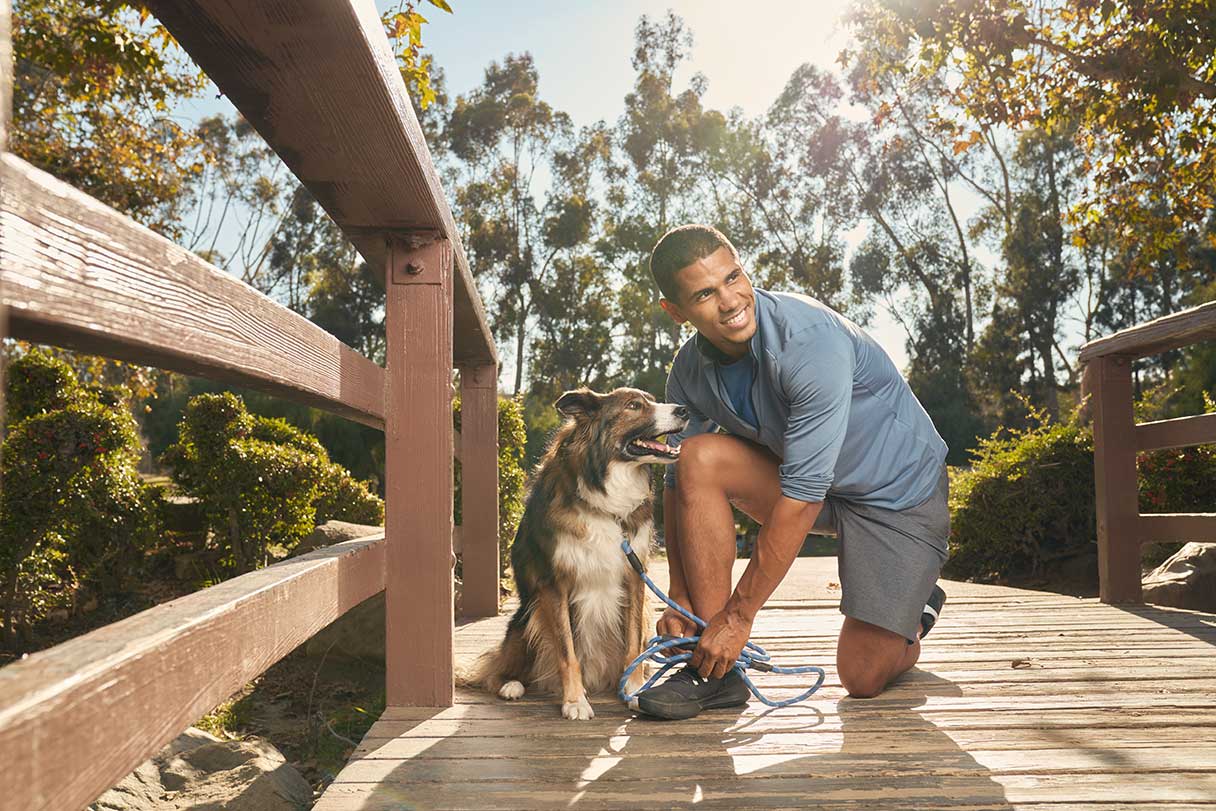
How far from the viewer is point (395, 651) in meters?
2.44

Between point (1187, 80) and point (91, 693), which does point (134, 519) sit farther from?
point (1187, 80)

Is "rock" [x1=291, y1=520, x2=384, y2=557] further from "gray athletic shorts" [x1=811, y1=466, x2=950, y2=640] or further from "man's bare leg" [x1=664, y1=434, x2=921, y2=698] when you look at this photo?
"gray athletic shorts" [x1=811, y1=466, x2=950, y2=640]

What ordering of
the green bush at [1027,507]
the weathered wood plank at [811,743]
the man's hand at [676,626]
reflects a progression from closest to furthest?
the weathered wood plank at [811,743], the man's hand at [676,626], the green bush at [1027,507]

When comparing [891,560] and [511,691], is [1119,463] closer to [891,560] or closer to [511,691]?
[891,560]

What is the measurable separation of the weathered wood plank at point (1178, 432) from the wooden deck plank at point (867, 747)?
1.00 metres

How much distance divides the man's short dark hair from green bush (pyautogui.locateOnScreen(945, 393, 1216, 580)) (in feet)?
20.8

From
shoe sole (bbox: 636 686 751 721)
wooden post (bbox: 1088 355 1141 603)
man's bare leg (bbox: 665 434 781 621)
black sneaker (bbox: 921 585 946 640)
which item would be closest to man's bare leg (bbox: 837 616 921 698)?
black sneaker (bbox: 921 585 946 640)

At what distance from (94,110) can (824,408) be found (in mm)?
9318

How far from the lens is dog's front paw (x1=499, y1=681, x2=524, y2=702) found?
2.83m

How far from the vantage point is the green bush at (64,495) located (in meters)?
6.41

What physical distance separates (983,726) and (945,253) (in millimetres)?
25985

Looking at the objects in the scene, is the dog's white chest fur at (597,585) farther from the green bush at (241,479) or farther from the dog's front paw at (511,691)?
the green bush at (241,479)

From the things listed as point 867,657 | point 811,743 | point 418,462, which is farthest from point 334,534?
point 811,743

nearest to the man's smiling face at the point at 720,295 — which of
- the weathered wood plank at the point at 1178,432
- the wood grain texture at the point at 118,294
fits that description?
the wood grain texture at the point at 118,294
